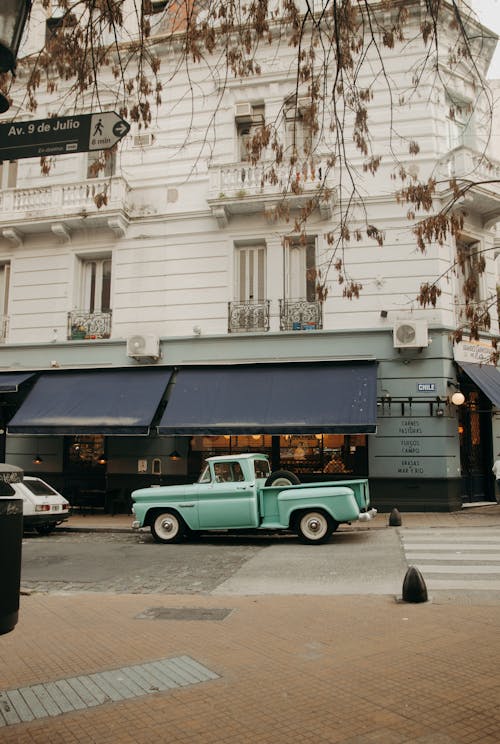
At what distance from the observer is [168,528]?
12.7m

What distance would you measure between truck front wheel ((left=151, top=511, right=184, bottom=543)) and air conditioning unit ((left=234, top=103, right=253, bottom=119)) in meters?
11.9

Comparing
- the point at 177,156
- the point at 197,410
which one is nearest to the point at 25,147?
the point at 197,410

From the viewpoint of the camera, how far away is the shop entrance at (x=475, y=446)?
17.1 metres

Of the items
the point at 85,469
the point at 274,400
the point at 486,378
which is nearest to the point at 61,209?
the point at 85,469

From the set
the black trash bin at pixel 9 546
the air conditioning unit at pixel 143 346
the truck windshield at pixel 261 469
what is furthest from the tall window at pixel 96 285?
the black trash bin at pixel 9 546

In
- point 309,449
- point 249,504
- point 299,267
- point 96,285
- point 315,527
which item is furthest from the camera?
point 96,285

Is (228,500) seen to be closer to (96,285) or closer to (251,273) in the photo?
(251,273)

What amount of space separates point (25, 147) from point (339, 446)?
12.9 m

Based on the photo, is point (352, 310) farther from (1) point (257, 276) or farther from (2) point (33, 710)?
(2) point (33, 710)

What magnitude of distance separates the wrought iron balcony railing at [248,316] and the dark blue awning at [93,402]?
2.32 meters

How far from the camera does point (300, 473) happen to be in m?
16.9

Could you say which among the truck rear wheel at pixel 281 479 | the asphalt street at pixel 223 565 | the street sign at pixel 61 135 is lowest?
the asphalt street at pixel 223 565

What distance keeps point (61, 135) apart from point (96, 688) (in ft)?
14.8

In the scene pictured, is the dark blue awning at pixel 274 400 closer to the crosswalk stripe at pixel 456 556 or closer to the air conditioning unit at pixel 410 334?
the air conditioning unit at pixel 410 334
